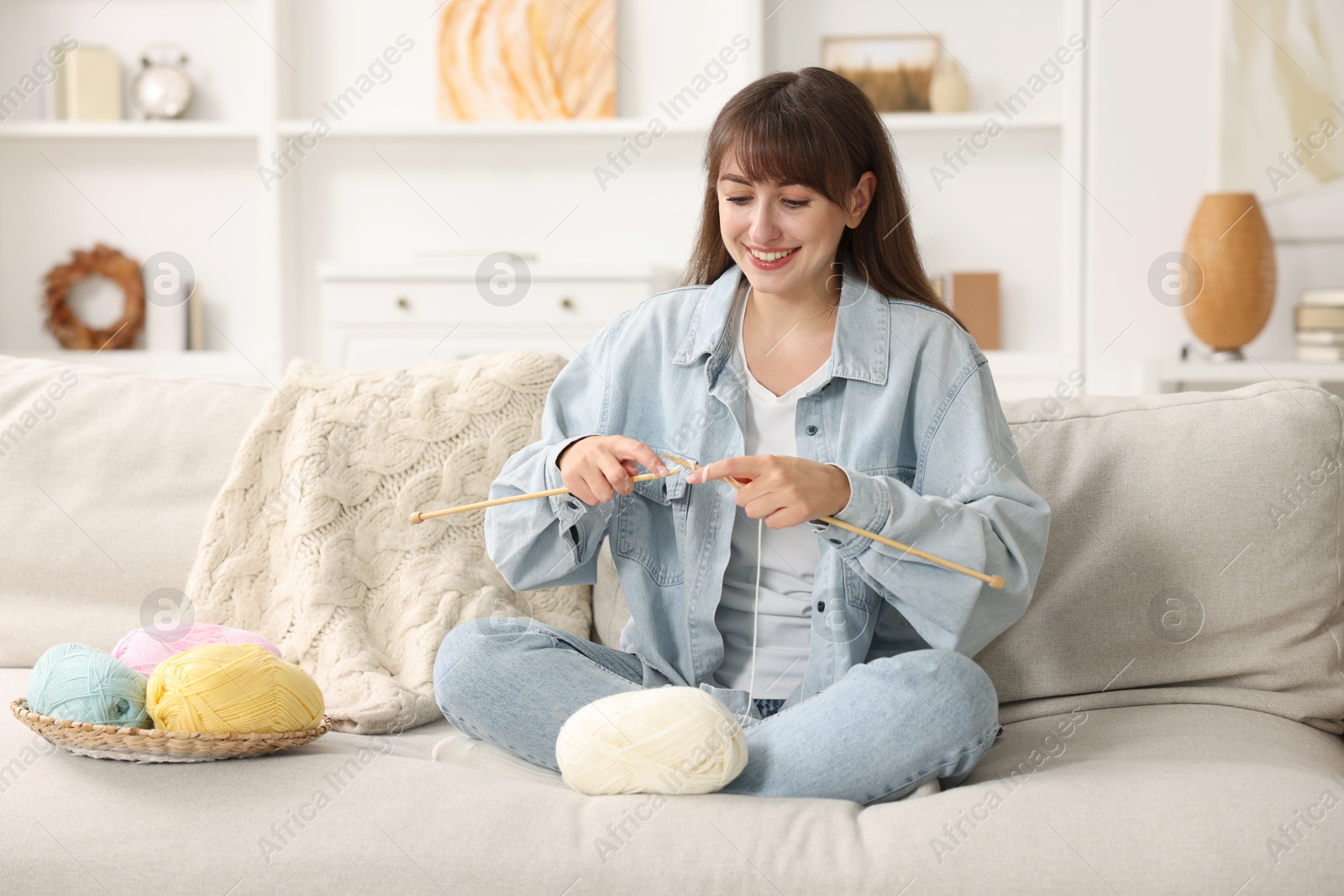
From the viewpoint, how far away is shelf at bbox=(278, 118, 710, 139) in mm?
3295

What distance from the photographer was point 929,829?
1.04 meters

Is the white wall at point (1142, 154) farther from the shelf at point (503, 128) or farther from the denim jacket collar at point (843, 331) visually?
the denim jacket collar at point (843, 331)

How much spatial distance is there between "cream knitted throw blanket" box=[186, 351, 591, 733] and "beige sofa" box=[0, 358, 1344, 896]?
0.09m

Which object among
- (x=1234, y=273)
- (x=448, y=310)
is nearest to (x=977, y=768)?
(x=1234, y=273)

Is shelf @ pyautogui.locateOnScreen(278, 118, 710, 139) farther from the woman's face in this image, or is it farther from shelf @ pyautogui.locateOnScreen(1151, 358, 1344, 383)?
the woman's face

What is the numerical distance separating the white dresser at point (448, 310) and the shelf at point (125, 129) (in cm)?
63

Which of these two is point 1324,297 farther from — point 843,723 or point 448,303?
point 843,723

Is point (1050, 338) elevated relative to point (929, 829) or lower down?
elevated

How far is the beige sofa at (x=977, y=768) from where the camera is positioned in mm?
1021

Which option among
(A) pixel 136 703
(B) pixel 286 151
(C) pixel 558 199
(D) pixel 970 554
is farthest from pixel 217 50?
(D) pixel 970 554

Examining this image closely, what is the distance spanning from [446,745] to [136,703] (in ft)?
0.96

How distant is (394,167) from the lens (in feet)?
11.6

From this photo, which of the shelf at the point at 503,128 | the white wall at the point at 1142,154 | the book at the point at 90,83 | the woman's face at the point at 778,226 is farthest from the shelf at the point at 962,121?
the book at the point at 90,83

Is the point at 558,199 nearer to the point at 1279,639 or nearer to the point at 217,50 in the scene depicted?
the point at 217,50
